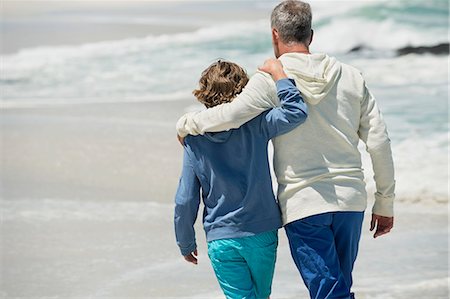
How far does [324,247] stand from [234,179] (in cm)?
39

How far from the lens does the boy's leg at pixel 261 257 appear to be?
3.58 metres

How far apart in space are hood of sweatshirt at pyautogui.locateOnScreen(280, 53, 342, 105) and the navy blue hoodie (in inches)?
3.1

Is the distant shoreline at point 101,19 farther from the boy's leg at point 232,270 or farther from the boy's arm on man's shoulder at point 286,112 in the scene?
the boy's arm on man's shoulder at point 286,112

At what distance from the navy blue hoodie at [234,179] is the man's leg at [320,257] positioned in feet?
0.36

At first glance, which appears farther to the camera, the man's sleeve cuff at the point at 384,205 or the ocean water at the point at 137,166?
the ocean water at the point at 137,166

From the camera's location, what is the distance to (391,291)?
505cm

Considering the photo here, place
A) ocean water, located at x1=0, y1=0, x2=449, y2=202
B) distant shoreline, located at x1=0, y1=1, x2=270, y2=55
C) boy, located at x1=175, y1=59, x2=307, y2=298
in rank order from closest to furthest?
boy, located at x1=175, y1=59, x2=307, y2=298, ocean water, located at x1=0, y1=0, x2=449, y2=202, distant shoreline, located at x1=0, y1=1, x2=270, y2=55

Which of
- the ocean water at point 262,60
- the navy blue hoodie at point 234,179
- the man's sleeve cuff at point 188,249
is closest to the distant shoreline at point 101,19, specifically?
the ocean water at point 262,60

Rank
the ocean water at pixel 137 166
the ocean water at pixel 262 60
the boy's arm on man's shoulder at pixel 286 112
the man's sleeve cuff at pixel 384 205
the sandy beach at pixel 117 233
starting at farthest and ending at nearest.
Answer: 1. the ocean water at pixel 262 60
2. the ocean water at pixel 137 166
3. the sandy beach at pixel 117 233
4. the man's sleeve cuff at pixel 384 205
5. the boy's arm on man's shoulder at pixel 286 112

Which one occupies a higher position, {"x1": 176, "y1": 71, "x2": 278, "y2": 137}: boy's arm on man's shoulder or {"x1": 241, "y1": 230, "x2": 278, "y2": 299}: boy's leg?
{"x1": 176, "y1": 71, "x2": 278, "y2": 137}: boy's arm on man's shoulder

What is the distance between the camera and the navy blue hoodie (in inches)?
Answer: 138

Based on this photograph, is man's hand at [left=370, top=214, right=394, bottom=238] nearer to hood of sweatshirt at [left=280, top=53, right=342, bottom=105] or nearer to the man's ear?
hood of sweatshirt at [left=280, top=53, right=342, bottom=105]

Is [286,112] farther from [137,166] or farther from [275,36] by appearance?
[137,166]

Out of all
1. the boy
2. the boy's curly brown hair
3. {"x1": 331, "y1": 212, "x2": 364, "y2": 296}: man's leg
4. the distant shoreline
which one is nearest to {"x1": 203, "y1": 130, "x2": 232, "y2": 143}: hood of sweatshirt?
the boy
